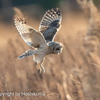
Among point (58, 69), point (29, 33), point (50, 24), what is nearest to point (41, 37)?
point (29, 33)

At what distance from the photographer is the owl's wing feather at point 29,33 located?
5.47 feet

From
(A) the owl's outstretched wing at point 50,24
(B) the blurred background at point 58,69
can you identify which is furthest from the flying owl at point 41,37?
Result: (B) the blurred background at point 58,69

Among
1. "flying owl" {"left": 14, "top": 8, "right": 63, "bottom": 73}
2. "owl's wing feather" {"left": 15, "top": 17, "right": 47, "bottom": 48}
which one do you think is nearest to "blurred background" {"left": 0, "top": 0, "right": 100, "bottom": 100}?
"flying owl" {"left": 14, "top": 8, "right": 63, "bottom": 73}

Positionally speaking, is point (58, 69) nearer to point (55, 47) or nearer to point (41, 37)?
point (55, 47)

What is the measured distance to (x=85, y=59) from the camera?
2287 mm

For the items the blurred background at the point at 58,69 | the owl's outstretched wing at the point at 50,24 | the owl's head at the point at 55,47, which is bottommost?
the blurred background at the point at 58,69

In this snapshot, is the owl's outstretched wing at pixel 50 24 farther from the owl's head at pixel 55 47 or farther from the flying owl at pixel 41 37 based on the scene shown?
the owl's head at pixel 55 47

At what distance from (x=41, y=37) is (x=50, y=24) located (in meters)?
0.46

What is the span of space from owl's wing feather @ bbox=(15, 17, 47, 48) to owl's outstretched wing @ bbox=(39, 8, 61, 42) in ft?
0.69

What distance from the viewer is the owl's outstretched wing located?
6.68 ft

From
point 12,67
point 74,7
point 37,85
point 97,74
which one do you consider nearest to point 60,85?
point 37,85

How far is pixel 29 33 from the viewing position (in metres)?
1.72

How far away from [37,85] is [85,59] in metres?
0.56

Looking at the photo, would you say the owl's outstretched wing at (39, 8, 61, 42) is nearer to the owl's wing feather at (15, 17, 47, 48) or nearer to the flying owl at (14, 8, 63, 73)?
the flying owl at (14, 8, 63, 73)
